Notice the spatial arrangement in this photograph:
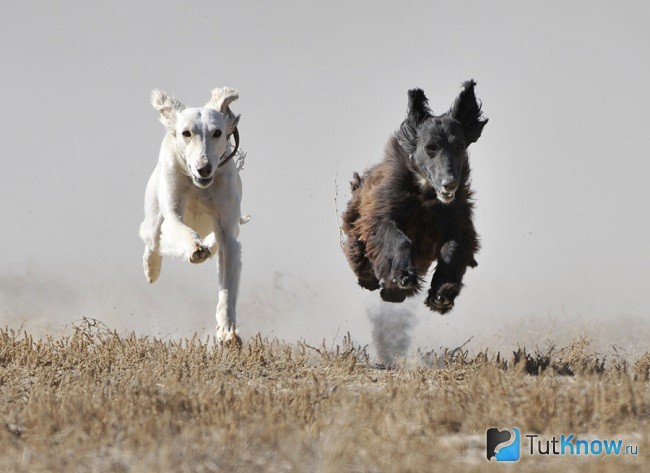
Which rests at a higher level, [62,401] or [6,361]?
[6,361]

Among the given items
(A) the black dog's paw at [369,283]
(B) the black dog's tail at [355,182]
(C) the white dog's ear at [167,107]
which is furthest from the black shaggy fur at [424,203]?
(C) the white dog's ear at [167,107]

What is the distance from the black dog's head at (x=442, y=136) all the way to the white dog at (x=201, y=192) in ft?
4.12

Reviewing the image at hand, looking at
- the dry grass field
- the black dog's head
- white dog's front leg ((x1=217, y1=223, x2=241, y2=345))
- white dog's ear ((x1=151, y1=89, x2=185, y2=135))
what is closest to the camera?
the dry grass field

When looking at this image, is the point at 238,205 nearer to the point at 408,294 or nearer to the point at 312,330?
the point at 408,294

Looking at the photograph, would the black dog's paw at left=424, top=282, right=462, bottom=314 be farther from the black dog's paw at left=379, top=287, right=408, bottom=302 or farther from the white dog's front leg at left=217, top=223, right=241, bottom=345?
the white dog's front leg at left=217, top=223, right=241, bottom=345

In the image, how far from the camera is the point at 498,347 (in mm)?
9812

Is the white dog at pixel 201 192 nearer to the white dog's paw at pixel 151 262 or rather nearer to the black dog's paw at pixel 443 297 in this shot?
the white dog's paw at pixel 151 262

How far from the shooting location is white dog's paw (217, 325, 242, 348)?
763 cm

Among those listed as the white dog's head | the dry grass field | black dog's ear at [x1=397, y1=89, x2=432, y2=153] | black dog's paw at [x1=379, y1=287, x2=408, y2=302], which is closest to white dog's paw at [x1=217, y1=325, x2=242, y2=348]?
the dry grass field

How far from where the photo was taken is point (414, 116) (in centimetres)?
829

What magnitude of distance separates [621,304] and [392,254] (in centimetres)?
586

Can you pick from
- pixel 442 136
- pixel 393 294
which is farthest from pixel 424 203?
pixel 393 294

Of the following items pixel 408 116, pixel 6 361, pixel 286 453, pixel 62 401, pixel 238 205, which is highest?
pixel 408 116

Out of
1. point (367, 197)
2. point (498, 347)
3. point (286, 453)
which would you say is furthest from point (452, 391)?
point (498, 347)
